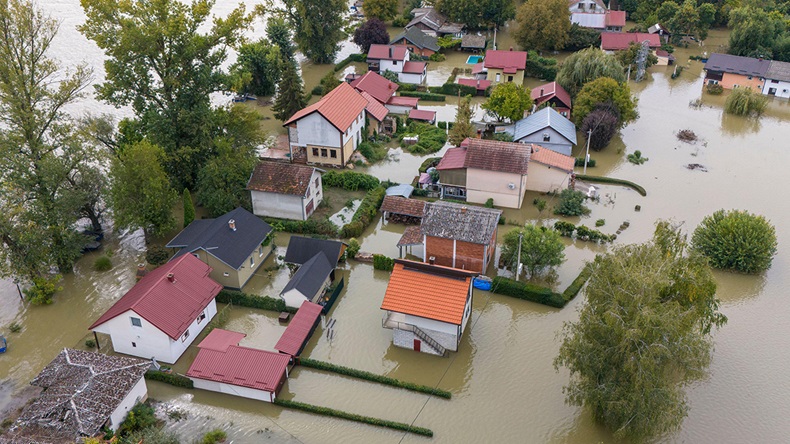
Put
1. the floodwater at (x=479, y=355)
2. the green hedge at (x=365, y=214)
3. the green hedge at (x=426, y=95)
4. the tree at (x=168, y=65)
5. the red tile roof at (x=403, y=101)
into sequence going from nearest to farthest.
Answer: the floodwater at (x=479, y=355), the tree at (x=168, y=65), the green hedge at (x=365, y=214), the red tile roof at (x=403, y=101), the green hedge at (x=426, y=95)

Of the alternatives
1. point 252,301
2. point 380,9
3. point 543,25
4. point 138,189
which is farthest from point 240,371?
point 380,9

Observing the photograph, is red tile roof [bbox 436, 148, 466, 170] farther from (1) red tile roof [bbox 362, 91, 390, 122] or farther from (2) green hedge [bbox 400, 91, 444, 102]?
(2) green hedge [bbox 400, 91, 444, 102]

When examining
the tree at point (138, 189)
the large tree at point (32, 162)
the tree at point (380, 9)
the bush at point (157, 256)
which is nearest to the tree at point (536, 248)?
the bush at point (157, 256)

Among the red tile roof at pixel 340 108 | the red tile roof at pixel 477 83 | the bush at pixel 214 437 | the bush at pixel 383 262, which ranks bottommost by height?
the bush at pixel 214 437

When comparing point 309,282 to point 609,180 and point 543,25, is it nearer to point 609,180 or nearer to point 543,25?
point 609,180

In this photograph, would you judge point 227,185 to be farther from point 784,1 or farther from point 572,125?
point 784,1

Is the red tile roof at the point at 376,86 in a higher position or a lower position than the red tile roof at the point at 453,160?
higher

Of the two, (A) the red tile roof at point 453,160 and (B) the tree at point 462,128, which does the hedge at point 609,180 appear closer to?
(B) the tree at point 462,128
